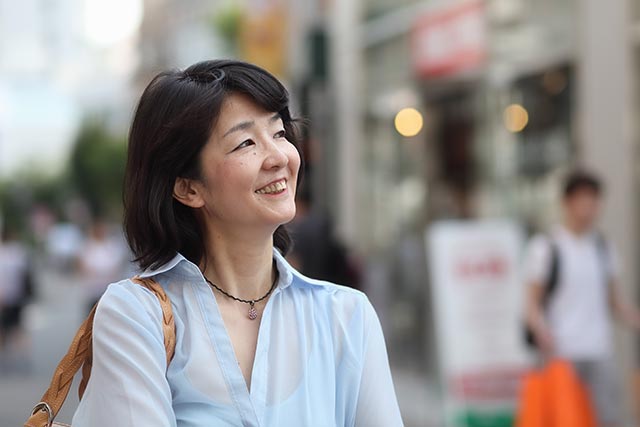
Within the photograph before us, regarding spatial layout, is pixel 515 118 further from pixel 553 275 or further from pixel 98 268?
pixel 98 268

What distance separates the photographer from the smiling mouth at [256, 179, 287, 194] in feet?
7.54

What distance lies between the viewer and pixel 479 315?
29.2ft

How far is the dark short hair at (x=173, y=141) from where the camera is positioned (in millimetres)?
2273

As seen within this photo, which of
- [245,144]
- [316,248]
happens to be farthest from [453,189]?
[245,144]

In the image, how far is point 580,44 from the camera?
10.5 m

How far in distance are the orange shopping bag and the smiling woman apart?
4.49m

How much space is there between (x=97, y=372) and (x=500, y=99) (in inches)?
407

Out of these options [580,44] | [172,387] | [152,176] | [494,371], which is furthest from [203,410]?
[580,44]

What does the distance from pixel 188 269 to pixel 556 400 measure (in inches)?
185

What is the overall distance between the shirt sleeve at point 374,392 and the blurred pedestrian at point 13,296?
14466 millimetres

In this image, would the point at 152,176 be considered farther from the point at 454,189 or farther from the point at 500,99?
the point at 454,189

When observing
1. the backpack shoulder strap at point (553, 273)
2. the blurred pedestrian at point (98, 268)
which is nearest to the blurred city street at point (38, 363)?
the blurred pedestrian at point (98, 268)

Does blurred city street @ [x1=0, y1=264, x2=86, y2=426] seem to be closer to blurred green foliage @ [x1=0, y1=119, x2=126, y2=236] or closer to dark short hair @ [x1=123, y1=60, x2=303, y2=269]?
dark short hair @ [x1=123, y1=60, x2=303, y2=269]

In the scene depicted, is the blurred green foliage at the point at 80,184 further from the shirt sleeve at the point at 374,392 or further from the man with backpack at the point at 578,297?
the shirt sleeve at the point at 374,392
